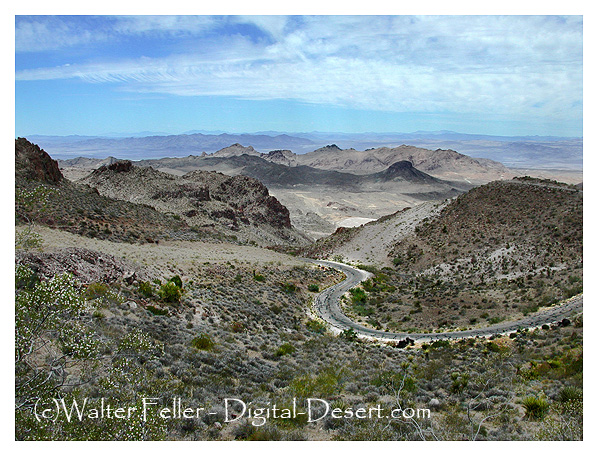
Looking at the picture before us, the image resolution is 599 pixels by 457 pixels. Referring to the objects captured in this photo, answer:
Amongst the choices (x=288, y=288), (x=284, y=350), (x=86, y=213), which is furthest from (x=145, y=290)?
(x=86, y=213)

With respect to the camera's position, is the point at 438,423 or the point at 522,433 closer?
the point at 522,433

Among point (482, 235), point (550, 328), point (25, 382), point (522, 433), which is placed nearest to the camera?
point (25, 382)

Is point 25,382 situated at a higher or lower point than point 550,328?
higher

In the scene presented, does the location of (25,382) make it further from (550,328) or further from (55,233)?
(55,233)

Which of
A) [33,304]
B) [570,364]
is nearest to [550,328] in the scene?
[570,364]

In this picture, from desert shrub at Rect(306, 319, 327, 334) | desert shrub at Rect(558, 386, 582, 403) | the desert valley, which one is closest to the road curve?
the desert valley

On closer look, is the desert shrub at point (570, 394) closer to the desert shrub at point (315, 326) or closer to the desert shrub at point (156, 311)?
the desert shrub at point (315, 326)

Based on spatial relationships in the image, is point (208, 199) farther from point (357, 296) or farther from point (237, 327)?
point (237, 327)
